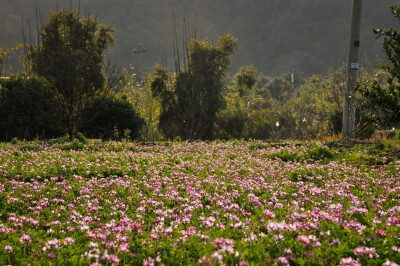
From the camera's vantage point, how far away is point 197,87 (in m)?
19.8

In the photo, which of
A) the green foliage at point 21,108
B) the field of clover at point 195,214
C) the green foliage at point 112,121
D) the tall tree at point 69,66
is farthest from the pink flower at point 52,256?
the green foliage at point 112,121

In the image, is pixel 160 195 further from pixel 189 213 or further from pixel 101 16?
pixel 101 16

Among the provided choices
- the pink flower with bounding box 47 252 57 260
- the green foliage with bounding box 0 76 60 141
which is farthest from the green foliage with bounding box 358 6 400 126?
the green foliage with bounding box 0 76 60 141

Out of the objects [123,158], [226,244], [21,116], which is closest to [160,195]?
[226,244]

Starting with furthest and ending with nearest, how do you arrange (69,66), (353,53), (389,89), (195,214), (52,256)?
(69,66)
(353,53)
(389,89)
(195,214)
(52,256)

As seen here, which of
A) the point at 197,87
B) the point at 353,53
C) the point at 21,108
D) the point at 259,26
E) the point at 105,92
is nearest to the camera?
the point at 353,53

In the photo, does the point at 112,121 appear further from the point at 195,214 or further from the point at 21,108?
the point at 195,214

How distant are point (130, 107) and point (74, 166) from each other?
12.2 metres

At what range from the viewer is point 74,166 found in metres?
6.63

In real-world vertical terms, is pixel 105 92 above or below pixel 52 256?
above

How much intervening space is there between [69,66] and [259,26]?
18171 cm

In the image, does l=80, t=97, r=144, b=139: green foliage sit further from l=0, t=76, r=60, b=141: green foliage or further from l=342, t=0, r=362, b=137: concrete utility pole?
l=342, t=0, r=362, b=137: concrete utility pole

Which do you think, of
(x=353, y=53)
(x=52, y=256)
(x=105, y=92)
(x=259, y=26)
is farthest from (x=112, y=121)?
(x=259, y=26)

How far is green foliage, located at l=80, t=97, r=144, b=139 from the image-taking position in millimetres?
17516
